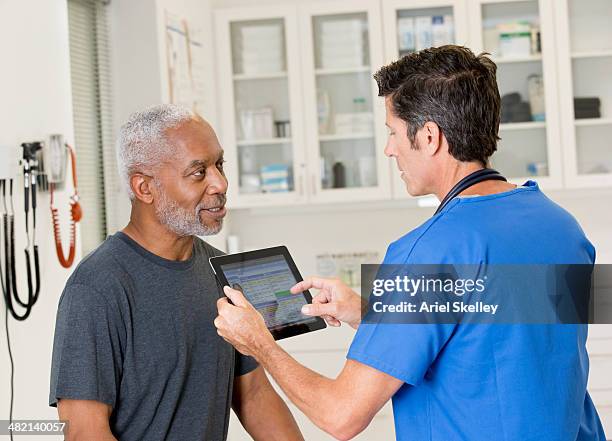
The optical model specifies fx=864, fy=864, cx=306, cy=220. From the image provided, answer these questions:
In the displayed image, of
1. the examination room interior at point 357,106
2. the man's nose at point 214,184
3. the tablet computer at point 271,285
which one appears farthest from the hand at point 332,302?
the examination room interior at point 357,106

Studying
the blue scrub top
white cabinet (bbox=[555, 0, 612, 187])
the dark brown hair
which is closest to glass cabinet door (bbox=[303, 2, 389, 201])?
white cabinet (bbox=[555, 0, 612, 187])

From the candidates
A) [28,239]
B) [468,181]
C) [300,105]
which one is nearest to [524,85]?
[300,105]

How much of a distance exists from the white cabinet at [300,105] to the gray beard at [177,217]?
2.51 meters

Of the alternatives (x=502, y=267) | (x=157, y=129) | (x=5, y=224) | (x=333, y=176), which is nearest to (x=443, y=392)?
(x=502, y=267)

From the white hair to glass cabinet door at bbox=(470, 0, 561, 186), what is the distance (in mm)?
2707

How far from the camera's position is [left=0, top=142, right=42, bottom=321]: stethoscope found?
236 cm

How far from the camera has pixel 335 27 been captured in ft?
14.0

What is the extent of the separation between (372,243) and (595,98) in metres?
1.33

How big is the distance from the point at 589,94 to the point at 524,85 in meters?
0.31

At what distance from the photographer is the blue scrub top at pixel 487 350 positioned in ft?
4.52

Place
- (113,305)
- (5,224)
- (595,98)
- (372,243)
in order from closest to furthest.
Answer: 1. (113,305)
2. (5,224)
3. (595,98)
4. (372,243)

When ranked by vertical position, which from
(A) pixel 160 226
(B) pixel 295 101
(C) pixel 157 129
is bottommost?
(A) pixel 160 226

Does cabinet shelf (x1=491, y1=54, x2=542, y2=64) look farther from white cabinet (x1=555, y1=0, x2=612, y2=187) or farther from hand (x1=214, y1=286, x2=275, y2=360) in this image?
hand (x1=214, y1=286, x2=275, y2=360)

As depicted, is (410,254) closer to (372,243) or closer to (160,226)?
(160,226)
